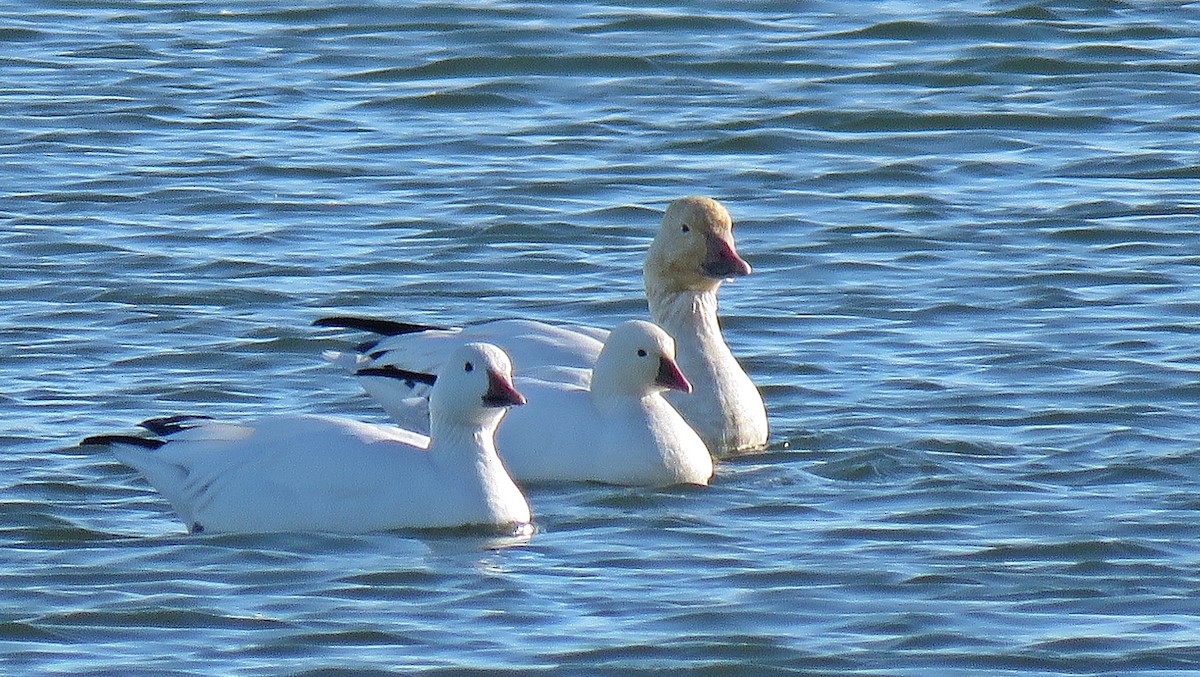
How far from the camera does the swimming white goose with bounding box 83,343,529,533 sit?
8.16m

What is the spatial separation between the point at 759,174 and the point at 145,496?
569 cm

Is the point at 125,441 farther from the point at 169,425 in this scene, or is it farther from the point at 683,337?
the point at 683,337

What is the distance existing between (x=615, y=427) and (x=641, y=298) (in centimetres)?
272

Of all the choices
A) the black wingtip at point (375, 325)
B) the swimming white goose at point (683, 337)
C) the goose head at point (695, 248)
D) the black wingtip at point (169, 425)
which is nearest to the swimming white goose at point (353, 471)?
the black wingtip at point (169, 425)

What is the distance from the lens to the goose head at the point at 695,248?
32.3ft

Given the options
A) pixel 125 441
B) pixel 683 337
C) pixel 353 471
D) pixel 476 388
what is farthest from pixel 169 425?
pixel 683 337

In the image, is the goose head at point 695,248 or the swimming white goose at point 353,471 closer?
the swimming white goose at point 353,471

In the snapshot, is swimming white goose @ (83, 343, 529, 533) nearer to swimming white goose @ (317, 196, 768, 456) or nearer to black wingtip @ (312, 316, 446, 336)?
swimming white goose @ (317, 196, 768, 456)

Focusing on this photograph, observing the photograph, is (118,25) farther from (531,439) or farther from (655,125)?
(531,439)

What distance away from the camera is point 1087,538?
8.07 m

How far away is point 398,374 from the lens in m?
9.40

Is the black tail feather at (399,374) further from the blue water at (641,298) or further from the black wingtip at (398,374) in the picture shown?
the blue water at (641,298)

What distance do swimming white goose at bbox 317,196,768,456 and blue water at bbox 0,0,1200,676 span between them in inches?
8.6

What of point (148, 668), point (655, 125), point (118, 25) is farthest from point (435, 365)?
point (118, 25)
